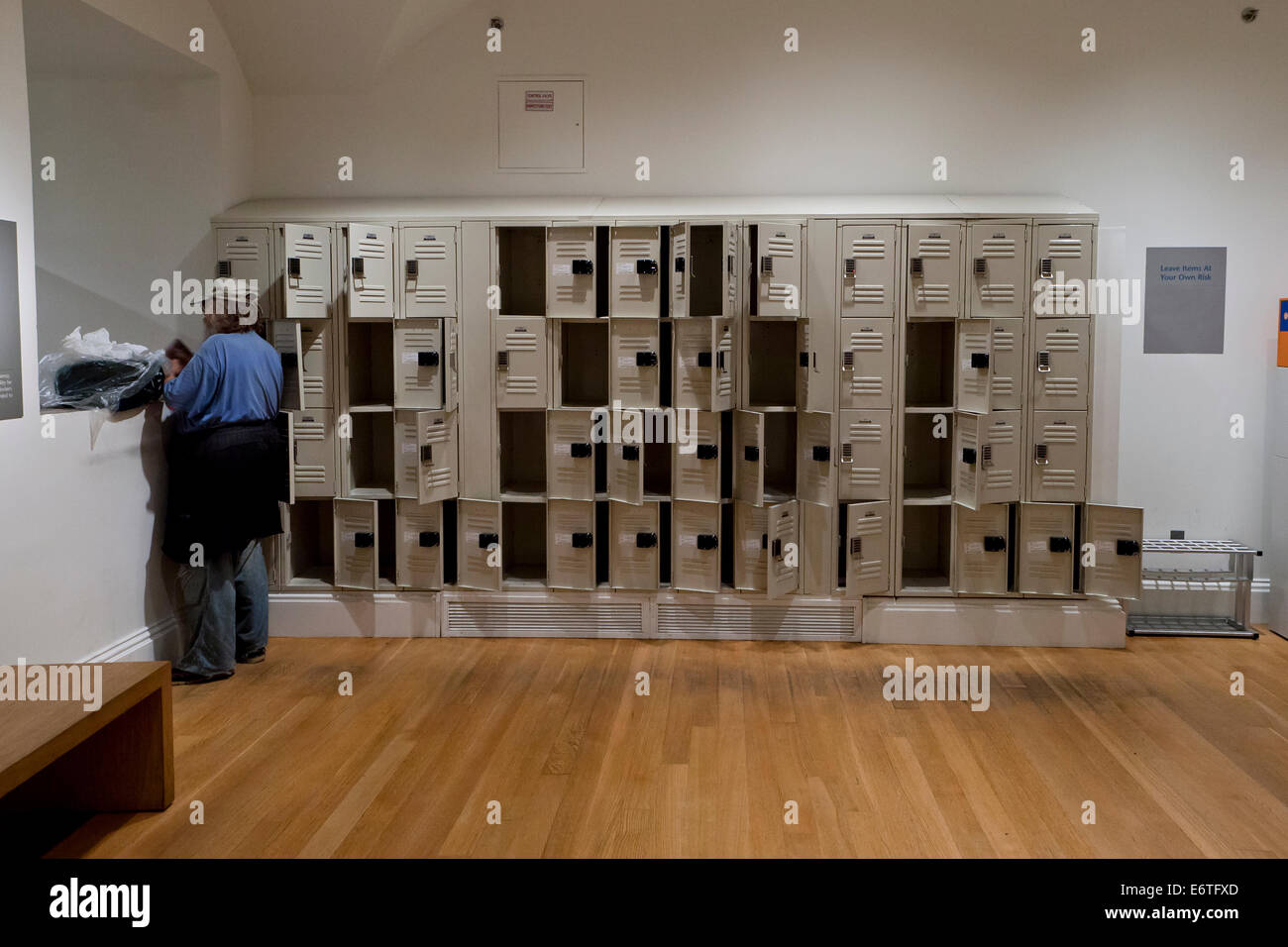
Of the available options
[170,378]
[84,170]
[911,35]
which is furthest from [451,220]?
[911,35]

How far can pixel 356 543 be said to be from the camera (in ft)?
17.6

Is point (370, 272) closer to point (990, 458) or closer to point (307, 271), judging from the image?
point (307, 271)

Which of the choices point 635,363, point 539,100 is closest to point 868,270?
point 635,363

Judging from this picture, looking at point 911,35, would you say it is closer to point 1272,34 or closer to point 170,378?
point 1272,34

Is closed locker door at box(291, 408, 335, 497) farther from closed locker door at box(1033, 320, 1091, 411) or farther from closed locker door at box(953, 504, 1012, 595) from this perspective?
closed locker door at box(1033, 320, 1091, 411)

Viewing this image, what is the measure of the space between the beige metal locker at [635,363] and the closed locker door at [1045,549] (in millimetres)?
1970

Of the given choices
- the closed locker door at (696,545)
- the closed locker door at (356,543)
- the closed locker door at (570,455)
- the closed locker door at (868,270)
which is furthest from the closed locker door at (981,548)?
the closed locker door at (356,543)

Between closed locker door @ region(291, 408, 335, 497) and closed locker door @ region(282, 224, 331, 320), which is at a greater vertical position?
closed locker door @ region(282, 224, 331, 320)

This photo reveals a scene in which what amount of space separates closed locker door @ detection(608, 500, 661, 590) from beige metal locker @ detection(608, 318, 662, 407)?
552 millimetres

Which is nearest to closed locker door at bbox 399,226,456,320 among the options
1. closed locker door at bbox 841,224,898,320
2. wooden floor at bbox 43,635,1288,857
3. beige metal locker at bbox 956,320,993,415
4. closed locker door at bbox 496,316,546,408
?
closed locker door at bbox 496,316,546,408

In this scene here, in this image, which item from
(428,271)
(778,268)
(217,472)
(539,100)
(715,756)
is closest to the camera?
(715,756)

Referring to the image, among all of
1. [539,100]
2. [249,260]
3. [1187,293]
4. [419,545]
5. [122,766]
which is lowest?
[122,766]

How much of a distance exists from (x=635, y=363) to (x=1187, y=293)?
2993mm

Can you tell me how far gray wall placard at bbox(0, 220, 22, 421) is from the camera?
3.70m
